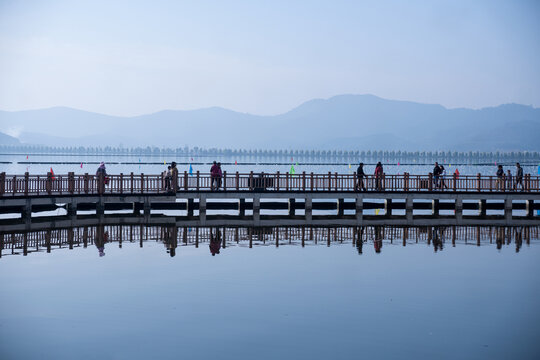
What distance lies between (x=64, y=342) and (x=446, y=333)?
931 cm

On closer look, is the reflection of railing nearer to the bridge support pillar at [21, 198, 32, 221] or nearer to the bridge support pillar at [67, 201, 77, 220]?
the bridge support pillar at [67, 201, 77, 220]

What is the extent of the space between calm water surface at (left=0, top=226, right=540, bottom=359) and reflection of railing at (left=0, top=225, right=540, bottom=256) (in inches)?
80.1

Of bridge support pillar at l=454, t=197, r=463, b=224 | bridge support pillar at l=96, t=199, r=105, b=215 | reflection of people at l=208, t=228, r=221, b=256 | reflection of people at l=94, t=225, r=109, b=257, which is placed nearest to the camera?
reflection of people at l=94, t=225, r=109, b=257

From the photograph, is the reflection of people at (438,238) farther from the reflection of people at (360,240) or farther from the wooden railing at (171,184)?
the wooden railing at (171,184)

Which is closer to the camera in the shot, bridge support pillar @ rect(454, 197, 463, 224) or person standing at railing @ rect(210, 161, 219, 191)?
person standing at railing @ rect(210, 161, 219, 191)

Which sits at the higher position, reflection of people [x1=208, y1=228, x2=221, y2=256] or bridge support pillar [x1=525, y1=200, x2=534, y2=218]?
bridge support pillar [x1=525, y1=200, x2=534, y2=218]

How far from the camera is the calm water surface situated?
16250 millimetres

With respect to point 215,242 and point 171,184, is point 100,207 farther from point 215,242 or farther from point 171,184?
point 215,242

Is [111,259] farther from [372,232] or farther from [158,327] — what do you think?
[372,232]

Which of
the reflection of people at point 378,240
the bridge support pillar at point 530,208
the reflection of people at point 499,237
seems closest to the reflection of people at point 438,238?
the reflection of people at point 378,240

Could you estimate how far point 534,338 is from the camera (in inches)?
683

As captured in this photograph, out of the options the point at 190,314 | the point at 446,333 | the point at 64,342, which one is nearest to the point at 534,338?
the point at 446,333

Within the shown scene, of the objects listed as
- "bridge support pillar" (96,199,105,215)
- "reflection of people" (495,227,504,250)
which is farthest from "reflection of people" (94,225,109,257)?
"reflection of people" (495,227,504,250)

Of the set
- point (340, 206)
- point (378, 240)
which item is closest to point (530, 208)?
point (340, 206)
